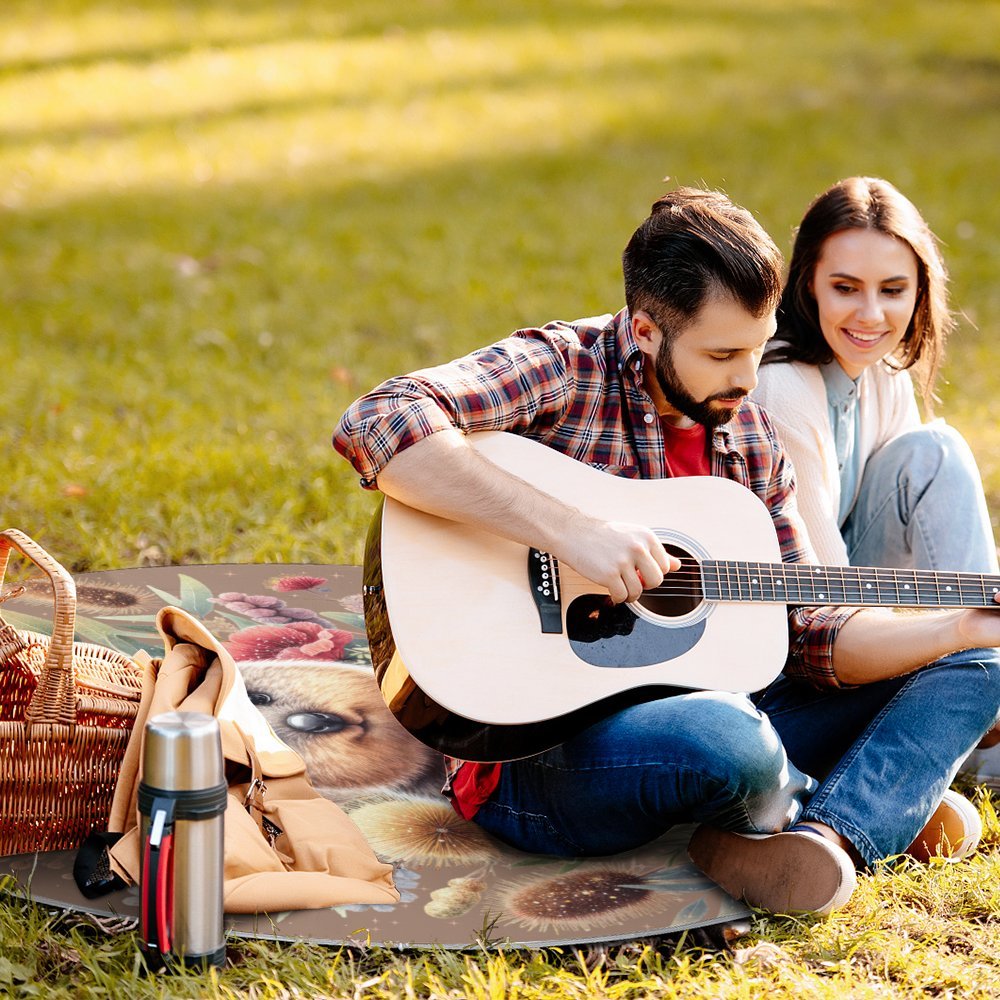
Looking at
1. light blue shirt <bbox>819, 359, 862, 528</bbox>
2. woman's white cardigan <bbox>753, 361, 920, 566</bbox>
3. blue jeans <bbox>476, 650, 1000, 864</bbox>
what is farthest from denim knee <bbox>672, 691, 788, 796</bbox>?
light blue shirt <bbox>819, 359, 862, 528</bbox>

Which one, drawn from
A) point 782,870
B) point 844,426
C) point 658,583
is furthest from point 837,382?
point 782,870

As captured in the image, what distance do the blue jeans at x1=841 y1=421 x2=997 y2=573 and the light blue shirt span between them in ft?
0.12

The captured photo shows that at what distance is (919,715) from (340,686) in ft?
4.45

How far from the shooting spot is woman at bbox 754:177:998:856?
10.9 feet

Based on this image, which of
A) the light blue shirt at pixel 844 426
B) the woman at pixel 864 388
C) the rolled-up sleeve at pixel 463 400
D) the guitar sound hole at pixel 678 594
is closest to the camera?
the rolled-up sleeve at pixel 463 400

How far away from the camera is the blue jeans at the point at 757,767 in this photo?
2592mm

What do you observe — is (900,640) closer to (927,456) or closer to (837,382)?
(927,456)

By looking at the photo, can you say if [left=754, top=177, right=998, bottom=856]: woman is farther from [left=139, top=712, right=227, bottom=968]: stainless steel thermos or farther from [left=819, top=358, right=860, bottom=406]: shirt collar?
[left=139, top=712, right=227, bottom=968]: stainless steel thermos

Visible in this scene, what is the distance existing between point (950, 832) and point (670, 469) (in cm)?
97

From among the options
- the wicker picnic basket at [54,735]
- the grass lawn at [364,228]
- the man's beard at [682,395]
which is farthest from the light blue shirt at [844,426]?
the wicker picnic basket at [54,735]

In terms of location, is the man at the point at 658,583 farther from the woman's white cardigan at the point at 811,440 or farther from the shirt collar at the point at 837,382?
the shirt collar at the point at 837,382

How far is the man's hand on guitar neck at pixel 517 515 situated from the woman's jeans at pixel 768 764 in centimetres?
27

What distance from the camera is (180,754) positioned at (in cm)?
225

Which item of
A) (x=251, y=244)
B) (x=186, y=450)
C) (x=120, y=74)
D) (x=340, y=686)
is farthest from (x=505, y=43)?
(x=340, y=686)
